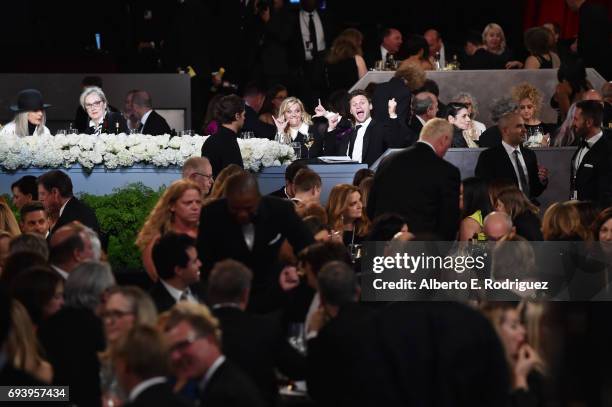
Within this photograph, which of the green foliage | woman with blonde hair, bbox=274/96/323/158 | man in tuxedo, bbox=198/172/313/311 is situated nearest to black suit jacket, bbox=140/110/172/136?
woman with blonde hair, bbox=274/96/323/158

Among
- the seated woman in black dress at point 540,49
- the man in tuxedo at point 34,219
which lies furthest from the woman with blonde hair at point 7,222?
the seated woman in black dress at point 540,49

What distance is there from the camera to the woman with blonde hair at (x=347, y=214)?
32.0 ft

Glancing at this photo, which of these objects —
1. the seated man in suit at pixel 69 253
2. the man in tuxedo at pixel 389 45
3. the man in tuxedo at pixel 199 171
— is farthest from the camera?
the man in tuxedo at pixel 389 45

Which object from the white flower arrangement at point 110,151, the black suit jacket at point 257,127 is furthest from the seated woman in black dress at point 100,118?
the black suit jacket at point 257,127

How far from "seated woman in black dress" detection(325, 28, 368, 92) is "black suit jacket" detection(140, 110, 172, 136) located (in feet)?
9.86

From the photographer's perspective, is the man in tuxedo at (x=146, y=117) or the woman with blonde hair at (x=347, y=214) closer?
the woman with blonde hair at (x=347, y=214)

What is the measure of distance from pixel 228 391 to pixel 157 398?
17.5 inches

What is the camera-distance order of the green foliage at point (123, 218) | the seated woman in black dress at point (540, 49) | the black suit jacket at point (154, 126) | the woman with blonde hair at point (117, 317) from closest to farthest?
the woman with blonde hair at point (117, 317) → the green foliage at point (123, 218) → the black suit jacket at point (154, 126) → the seated woman in black dress at point (540, 49)

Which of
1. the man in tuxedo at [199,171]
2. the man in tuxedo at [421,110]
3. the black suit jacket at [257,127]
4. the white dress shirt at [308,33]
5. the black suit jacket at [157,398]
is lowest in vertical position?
the black suit jacket at [157,398]

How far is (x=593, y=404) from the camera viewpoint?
18.3 ft

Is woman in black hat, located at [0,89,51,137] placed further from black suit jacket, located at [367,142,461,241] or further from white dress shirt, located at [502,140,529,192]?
black suit jacket, located at [367,142,461,241]

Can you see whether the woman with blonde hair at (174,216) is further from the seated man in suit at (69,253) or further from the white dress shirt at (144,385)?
the white dress shirt at (144,385)

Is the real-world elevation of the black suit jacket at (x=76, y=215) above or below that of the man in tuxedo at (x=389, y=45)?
below

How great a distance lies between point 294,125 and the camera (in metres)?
14.1
